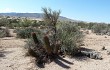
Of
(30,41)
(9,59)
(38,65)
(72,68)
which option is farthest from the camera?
(30,41)

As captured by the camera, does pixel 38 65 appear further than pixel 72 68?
Yes

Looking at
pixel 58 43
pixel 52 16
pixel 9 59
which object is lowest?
pixel 9 59

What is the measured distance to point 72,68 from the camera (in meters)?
10.0

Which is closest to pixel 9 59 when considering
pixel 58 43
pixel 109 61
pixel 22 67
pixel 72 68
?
pixel 22 67

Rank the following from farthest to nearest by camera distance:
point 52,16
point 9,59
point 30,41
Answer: point 52,16, point 30,41, point 9,59

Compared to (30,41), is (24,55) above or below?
below

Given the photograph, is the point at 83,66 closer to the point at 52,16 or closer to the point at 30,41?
the point at 30,41

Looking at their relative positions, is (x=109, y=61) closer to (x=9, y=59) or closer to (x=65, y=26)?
(x=9, y=59)

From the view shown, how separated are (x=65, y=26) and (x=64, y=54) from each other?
6345 millimetres

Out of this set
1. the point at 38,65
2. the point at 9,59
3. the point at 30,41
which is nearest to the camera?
the point at 38,65

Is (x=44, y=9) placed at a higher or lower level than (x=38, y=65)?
higher

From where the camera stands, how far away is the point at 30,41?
42.3 ft

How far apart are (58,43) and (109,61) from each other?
11.1 ft

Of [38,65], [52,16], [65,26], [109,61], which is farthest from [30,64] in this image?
[65,26]
